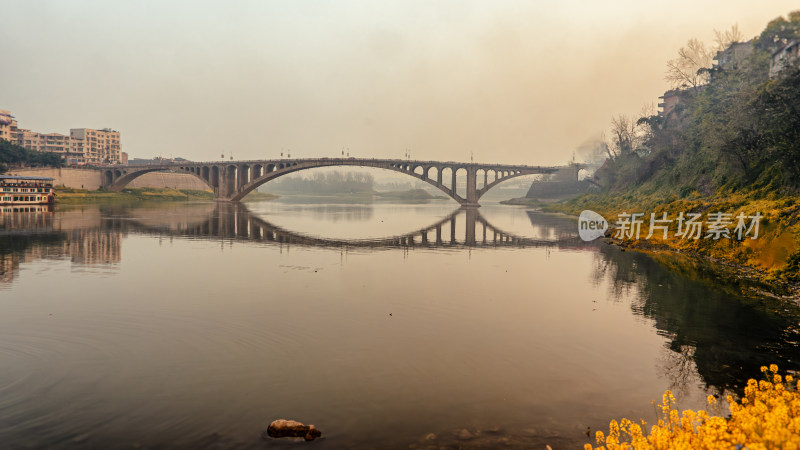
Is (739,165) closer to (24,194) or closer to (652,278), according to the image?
(652,278)

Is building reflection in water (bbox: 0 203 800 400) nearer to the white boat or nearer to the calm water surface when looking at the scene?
the calm water surface

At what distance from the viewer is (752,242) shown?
100.0ft

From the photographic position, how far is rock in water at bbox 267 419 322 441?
9.45 metres

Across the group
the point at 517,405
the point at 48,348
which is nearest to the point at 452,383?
the point at 517,405

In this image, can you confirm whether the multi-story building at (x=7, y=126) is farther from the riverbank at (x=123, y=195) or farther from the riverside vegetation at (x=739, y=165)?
the riverside vegetation at (x=739, y=165)

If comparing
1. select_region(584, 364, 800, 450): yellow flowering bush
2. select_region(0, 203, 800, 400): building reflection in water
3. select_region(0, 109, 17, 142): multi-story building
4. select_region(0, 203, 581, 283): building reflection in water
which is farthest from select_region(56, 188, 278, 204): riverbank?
select_region(584, 364, 800, 450): yellow flowering bush

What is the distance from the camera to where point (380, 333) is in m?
16.4

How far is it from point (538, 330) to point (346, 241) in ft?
97.5

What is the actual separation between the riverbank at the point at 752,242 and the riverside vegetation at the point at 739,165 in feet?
0.24

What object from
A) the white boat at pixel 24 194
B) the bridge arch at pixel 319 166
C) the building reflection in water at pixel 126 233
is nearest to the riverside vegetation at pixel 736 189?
the building reflection in water at pixel 126 233

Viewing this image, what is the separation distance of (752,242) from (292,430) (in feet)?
102

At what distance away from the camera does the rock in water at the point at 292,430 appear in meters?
9.45

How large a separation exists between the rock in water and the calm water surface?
23 centimetres

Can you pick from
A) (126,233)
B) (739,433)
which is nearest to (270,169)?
(126,233)
